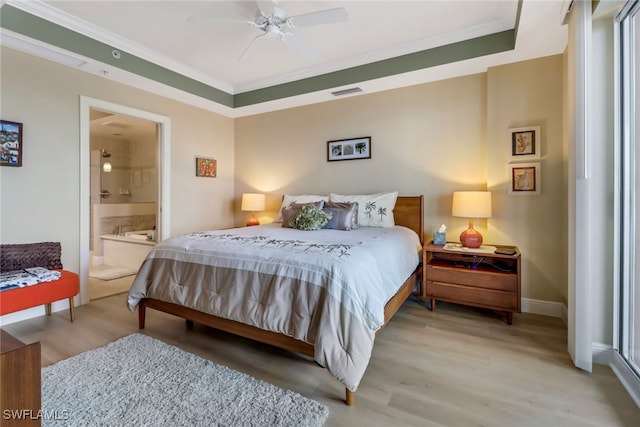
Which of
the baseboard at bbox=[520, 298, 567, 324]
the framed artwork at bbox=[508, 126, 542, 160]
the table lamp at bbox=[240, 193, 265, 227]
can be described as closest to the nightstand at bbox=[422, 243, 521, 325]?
the baseboard at bbox=[520, 298, 567, 324]

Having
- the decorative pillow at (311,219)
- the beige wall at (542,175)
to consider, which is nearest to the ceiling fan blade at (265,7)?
the decorative pillow at (311,219)

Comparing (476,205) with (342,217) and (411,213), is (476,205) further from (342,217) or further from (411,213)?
(342,217)

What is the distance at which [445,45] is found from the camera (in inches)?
119

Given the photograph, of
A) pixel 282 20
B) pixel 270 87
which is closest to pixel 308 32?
pixel 282 20

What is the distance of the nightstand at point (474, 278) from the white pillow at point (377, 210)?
551 mm

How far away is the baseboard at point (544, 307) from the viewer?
2763 mm

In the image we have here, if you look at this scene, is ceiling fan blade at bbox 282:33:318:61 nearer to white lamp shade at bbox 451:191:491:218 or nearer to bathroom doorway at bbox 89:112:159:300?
white lamp shade at bbox 451:191:491:218

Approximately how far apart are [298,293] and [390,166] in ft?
8.06

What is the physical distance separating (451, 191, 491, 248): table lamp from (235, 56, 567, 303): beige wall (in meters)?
0.35

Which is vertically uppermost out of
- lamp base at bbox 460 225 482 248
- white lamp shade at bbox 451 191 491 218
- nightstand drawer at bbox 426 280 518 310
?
white lamp shade at bbox 451 191 491 218

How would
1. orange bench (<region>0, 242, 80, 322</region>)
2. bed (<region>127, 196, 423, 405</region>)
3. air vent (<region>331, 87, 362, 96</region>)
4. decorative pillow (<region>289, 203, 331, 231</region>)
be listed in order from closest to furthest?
1. bed (<region>127, 196, 423, 405</region>)
2. orange bench (<region>0, 242, 80, 322</region>)
3. decorative pillow (<region>289, 203, 331, 231</region>)
4. air vent (<region>331, 87, 362, 96</region>)

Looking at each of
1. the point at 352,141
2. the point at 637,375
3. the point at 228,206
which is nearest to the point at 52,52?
the point at 228,206

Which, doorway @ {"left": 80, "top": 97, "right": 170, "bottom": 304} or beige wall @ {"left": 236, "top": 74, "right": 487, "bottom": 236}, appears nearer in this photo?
doorway @ {"left": 80, "top": 97, "right": 170, "bottom": 304}

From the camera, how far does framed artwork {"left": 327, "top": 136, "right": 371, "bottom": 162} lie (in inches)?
151
